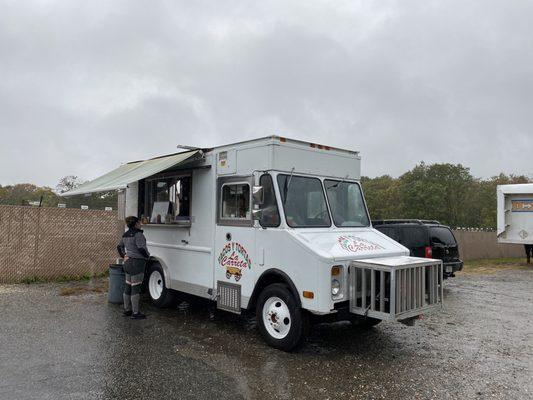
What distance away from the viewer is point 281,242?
586 centimetres

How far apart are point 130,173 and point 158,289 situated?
2.23 meters

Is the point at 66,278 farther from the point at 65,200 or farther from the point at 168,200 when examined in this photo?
the point at 65,200

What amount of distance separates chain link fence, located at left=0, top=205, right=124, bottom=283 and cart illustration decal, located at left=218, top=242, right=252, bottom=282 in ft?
19.5

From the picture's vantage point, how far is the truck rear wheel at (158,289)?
320 inches

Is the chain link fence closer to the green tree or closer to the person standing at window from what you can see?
the person standing at window

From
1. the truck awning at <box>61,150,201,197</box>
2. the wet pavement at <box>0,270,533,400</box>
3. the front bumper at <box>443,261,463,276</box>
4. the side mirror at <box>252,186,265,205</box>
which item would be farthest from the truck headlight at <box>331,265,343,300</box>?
the front bumper at <box>443,261,463,276</box>

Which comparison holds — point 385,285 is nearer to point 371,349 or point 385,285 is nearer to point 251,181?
point 371,349

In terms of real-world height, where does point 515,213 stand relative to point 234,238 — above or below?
above

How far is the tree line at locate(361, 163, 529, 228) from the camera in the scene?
137 feet

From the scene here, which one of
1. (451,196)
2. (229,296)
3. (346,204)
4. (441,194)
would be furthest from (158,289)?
(451,196)

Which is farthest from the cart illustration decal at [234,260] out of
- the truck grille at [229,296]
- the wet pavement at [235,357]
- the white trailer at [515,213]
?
the white trailer at [515,213]

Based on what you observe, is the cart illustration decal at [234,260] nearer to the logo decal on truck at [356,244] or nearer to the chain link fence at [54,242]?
the logo decal on truck at [356,244]

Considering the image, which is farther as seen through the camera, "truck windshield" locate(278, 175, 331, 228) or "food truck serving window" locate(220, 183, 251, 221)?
"food truck serving window" locate(220, 183, 251, 221)

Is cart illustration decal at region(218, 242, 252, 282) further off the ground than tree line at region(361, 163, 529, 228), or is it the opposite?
tree line at region(361, 163, 529, 228)
